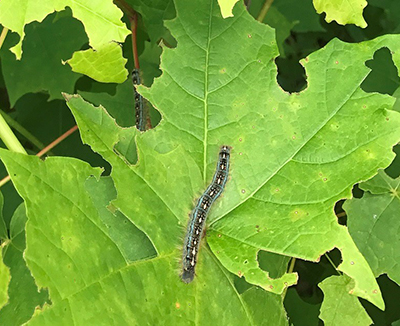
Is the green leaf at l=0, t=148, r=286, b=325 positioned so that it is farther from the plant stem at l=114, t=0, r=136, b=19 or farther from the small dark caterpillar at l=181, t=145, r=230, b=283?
the plant stem at l=114, t=0, r=136, b=19

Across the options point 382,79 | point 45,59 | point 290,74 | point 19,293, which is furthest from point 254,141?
point 290,74

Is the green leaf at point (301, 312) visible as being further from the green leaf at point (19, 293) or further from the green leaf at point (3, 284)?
the green leaf at point (3, 284)

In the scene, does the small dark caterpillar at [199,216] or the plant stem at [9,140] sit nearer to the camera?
the small dark caterpillar at [199,216]

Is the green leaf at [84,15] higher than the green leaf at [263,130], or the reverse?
the green leaf at [84,15]

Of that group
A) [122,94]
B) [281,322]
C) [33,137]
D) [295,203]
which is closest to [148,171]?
[295,203]

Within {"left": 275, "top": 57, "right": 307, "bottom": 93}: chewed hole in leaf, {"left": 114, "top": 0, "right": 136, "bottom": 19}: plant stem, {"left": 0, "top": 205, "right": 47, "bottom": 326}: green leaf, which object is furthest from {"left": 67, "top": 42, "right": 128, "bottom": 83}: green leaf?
{"left": 275, "top": 57, "right": 307, "bottom": 93}: chewed hole in leaf

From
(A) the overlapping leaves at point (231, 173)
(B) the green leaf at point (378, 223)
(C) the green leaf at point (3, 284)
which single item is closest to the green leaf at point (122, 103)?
(A) the overlapping leaves at point (231, 173)

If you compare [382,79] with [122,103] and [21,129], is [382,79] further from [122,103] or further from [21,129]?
[21,129]
